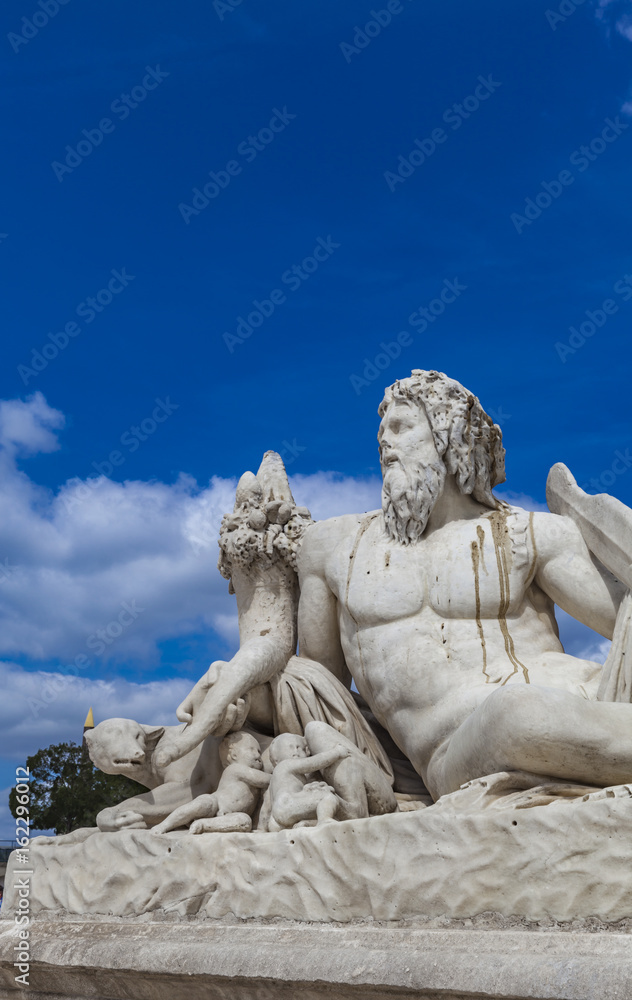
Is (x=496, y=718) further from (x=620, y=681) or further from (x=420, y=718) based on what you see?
(x=420, y=718)

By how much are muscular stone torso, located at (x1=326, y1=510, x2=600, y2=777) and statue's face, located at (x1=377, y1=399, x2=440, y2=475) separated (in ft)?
1.40

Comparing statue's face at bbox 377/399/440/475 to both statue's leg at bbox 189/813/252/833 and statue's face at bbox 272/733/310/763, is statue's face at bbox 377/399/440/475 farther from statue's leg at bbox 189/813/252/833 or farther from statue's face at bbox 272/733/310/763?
statue's leg at bbox 189/813/252/833

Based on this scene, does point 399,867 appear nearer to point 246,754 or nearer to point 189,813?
point 189,813

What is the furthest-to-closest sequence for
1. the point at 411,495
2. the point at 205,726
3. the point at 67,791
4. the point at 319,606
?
the point at 67,791
the point at 319,606
the point at 411,495
the point at 205,726

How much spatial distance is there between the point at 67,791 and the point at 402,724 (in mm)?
13010

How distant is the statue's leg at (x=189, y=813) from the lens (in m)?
4.59

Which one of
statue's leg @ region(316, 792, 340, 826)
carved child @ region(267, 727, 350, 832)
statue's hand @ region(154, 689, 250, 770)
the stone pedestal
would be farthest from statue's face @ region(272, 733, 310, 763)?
the stone pedestal

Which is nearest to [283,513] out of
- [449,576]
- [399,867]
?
[449,576]

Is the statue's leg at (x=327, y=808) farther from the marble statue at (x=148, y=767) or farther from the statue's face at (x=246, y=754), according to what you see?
the marble statue at (x=148, y=767)

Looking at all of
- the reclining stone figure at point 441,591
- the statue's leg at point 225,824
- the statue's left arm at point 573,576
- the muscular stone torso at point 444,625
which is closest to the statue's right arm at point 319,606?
the reclining stone figure at point 441,591

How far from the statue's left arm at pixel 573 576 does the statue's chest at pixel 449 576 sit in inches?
3.8

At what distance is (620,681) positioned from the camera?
4.40m

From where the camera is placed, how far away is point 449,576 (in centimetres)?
522

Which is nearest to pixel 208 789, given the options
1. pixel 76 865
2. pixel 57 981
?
pixel 76 865
